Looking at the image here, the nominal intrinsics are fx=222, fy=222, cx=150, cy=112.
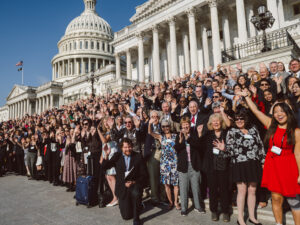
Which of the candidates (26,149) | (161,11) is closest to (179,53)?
(161,11)

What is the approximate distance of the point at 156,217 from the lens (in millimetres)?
4957

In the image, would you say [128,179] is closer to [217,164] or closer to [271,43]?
[217,164]

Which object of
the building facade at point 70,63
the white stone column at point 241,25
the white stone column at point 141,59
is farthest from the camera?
the building facade at point 70,63

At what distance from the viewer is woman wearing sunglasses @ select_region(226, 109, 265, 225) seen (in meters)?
4.10

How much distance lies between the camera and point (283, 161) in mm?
3354

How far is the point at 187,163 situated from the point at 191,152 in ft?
Result: 0.89

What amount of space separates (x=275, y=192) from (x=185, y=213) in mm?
2079

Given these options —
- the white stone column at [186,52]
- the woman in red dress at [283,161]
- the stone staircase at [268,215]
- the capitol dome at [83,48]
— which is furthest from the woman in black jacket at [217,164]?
the capitol dome at [83,48]

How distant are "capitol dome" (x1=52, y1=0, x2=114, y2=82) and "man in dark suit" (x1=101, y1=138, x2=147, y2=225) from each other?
75.6 meters

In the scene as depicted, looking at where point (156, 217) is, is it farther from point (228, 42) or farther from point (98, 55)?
point (98, 55)

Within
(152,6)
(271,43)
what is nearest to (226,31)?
(271,43)

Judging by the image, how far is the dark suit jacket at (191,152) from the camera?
15.7ft

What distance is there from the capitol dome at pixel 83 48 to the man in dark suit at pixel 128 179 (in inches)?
2975

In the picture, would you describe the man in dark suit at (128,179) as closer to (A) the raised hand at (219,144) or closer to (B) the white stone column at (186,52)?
(A) the raised hand at (219,144)
